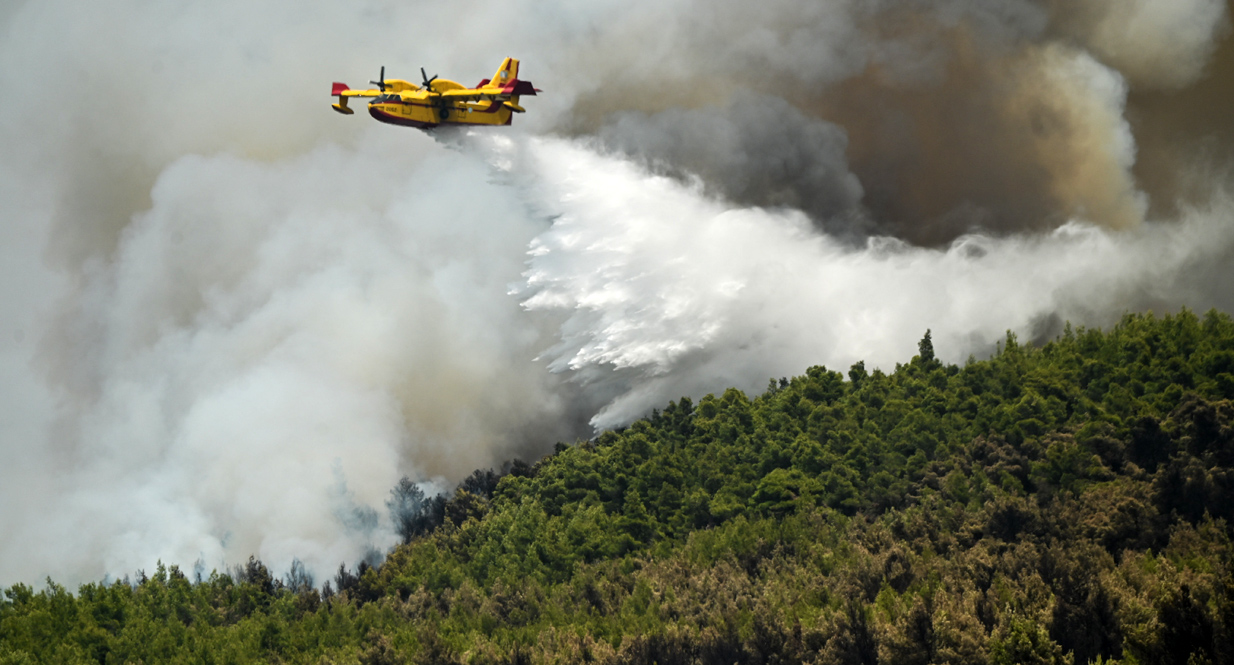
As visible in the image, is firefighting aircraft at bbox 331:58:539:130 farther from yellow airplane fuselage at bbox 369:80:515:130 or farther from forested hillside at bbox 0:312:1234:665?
forested hillside at bbox 0:312:1234:665

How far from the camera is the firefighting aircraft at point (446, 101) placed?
71.1m

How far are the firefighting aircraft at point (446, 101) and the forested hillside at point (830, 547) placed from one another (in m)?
28.7

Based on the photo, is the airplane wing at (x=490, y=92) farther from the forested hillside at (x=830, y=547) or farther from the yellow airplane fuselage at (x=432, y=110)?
the forested hillside at (x=830, y=547)

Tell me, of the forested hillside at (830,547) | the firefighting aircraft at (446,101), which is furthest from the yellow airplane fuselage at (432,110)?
the forested hillside at (830,547)

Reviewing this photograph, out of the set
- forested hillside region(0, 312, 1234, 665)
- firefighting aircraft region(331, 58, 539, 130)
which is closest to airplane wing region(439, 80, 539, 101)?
firefighting aircraft region(331, 58, 539, 130)

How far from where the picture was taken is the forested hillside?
175 feet

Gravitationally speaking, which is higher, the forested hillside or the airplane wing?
the airplane wing

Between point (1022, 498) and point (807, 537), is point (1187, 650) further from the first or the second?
point (807, 537)

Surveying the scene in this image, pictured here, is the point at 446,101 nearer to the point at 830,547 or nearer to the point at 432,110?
the point at 432,110

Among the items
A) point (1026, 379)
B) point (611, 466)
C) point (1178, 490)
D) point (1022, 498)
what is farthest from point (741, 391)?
point (1178, 490)

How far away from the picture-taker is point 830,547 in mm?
73500

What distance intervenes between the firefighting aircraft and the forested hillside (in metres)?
28.7

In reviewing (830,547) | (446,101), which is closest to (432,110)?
(446,101)

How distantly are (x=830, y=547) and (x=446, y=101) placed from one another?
1348 inches
